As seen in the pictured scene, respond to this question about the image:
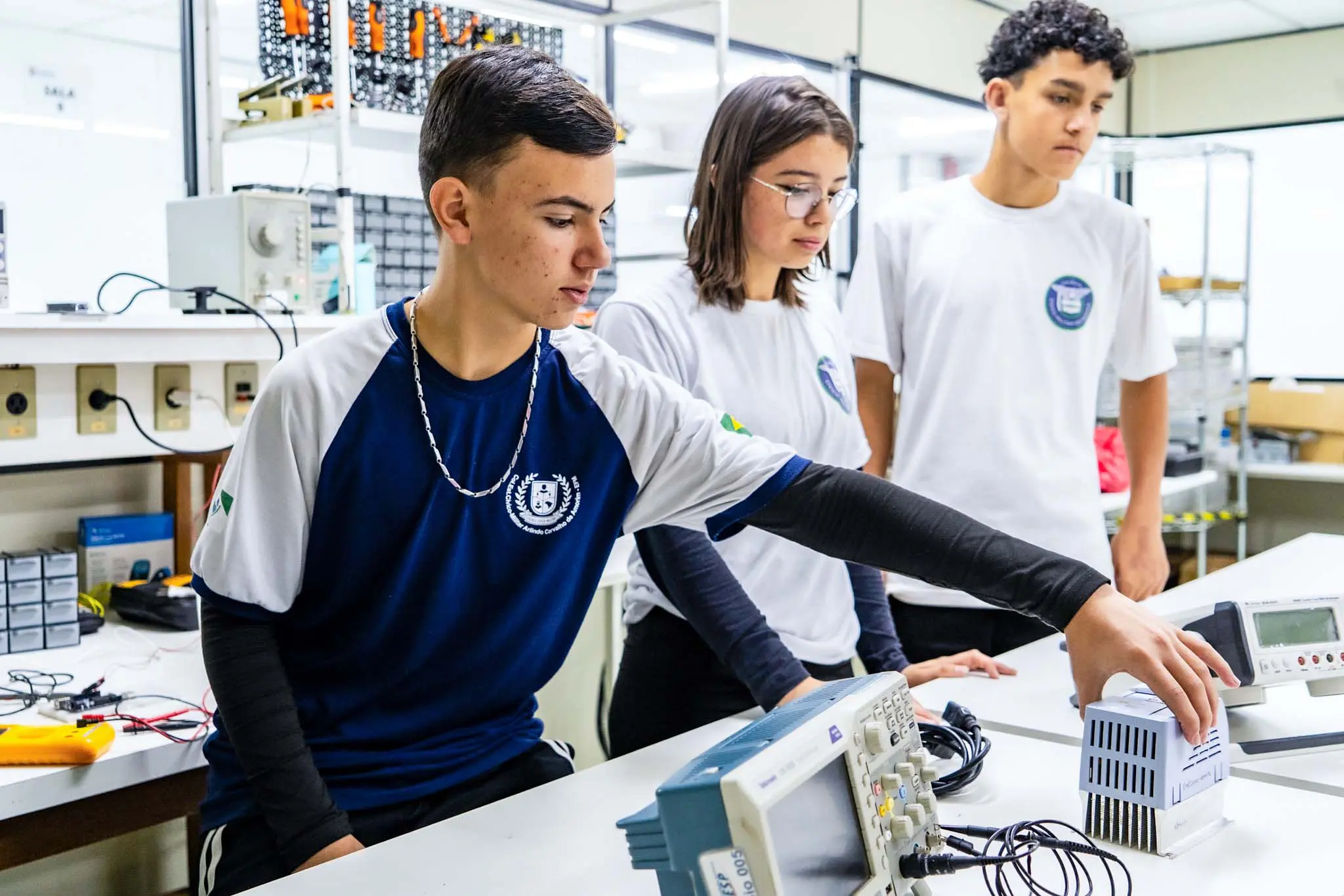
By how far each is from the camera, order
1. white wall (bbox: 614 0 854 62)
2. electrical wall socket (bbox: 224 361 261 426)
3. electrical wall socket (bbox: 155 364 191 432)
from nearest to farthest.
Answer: electrical wall socket (bbox: 155 364 191 432), electrical wall socket (bbox: 224 361 261 426), white wall (bbox: 614 0 854 62)

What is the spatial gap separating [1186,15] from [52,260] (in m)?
4.78

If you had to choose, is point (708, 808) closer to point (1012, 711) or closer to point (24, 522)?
point (1012, 711)

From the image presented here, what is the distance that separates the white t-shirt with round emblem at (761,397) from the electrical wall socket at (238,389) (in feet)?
3.72

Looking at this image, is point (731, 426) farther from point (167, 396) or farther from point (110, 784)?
point (167, 396)

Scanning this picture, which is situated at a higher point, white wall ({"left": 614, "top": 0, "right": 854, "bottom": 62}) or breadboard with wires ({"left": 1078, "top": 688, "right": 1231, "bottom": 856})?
white wall ({"left": 614, "top": 0, "right": 854, "bottom": 62})

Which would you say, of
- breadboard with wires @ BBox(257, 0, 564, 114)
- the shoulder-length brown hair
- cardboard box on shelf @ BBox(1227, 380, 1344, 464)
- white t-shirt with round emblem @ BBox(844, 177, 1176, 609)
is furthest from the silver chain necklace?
cardboard box on shelf @ BBox(1227, 380, 1344, 464)

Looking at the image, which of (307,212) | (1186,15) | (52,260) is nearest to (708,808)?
(307,212)

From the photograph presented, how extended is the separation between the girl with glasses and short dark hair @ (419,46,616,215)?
396mm

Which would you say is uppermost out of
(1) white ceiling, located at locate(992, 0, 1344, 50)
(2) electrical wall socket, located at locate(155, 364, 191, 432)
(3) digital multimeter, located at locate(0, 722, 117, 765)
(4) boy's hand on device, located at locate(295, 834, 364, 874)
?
(1) white ceiling, located at locate(992, 0, 1344, 50)

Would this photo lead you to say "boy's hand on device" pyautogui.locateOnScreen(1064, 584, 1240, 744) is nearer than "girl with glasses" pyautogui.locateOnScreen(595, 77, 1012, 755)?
Yes

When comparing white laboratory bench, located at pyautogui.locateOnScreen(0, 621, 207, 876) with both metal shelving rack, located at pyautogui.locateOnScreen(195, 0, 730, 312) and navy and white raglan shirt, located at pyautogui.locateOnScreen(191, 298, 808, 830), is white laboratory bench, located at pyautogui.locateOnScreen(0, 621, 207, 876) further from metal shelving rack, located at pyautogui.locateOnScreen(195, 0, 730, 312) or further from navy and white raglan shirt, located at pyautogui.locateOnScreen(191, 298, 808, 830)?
metal shelving rack, located at pyautogui.locateOnScreen(195, 0, 730, 312)

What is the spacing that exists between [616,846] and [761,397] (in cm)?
64

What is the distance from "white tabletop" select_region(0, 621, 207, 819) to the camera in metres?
1.42

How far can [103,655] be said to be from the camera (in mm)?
1909
